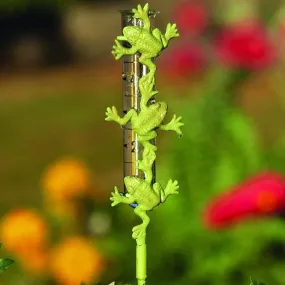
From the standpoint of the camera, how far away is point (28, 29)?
38.9 feet

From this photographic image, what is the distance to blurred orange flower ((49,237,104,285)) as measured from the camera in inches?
122

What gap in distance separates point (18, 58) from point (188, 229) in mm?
8628

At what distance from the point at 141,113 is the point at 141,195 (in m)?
0.08

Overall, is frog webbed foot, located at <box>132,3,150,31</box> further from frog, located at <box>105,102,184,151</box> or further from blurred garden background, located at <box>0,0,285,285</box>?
blurred garden background, located at <box>0,0,285,285</box>

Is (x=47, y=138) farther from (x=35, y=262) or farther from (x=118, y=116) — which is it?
(x=118, y=116)

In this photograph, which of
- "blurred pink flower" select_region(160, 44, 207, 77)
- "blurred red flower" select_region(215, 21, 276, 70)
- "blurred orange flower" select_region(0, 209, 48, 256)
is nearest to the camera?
"blurred orange flower" select_region(0, 209, 48, 256)

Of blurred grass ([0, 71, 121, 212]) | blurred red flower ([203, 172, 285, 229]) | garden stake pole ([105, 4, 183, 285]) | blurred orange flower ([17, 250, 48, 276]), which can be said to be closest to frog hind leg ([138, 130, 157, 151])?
garden stake pole ([105, 4, 183, 285])

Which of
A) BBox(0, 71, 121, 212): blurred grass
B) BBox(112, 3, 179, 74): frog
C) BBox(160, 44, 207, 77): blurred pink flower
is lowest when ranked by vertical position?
BBox(112, 3, 179, 74): frog

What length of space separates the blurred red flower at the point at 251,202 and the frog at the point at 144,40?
2.18 m

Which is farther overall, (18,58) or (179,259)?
(18,58)

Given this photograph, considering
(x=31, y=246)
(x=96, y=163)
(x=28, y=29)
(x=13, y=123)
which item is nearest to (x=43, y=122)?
(x=13, y=123)

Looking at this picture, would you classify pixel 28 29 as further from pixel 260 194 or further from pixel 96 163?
pixel 260 194

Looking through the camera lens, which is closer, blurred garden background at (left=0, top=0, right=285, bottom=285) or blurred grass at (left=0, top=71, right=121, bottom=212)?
blurred garden background at (left=0, top=0, right=285, bottom=285)

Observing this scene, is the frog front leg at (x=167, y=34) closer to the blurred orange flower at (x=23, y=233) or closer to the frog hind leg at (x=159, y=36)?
the frog hind leg at (x=159, y=36)
